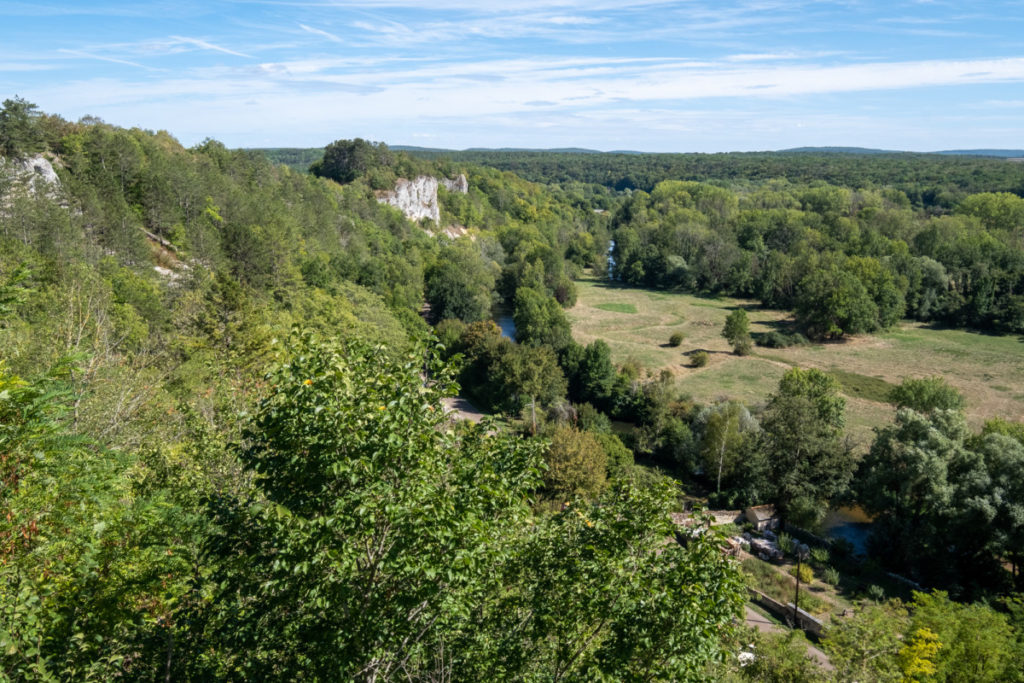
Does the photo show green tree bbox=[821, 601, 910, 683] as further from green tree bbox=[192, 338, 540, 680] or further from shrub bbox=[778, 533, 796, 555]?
shrub bbox=[778, 533, 796, 555]

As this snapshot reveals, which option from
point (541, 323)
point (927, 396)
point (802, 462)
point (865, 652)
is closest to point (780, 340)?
point (541, 323)

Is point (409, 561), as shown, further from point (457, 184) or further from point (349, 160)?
point (457, 184)

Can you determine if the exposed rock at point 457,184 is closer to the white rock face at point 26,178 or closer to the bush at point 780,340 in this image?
the bush at point 780,340

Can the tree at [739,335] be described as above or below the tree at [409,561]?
below

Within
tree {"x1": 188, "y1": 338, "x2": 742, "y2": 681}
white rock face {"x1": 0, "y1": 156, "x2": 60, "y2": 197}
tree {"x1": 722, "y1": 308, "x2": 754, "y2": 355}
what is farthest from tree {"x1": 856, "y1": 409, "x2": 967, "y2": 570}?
white rock face {"x1": 0, "y1": 156, "x2": 60, "y2": 197}

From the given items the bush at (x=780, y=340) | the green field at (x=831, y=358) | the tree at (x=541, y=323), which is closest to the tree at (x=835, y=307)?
the green field at (x=831, y=358)
